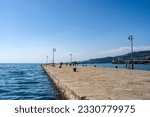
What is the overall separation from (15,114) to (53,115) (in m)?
1.04

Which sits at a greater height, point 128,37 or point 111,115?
point 128,37

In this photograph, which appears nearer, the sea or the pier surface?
the pier surface

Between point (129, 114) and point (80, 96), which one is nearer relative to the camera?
point (129, 114)

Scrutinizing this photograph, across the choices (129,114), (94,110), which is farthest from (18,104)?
(129,114)

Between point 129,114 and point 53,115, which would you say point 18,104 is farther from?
point 129,114

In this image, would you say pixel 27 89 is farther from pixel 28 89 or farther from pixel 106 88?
pixel 106 88

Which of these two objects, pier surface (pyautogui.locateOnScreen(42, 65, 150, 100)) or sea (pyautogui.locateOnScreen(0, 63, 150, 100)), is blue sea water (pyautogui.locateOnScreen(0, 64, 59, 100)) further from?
pier surface (pyautogui.locateOnScreen(42, 65, 150, 100))

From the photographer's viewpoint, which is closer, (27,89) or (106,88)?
(106,88)

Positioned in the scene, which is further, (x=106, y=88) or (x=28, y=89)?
(x=28, y=89)

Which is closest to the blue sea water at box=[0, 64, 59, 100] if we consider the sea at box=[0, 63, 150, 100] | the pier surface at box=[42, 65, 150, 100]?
the sea at box=[0, 63, 150, 100]

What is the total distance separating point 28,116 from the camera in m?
6.14

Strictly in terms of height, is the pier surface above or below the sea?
above

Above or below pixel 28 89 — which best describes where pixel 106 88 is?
above

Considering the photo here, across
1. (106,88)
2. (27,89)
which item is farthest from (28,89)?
(106,88)
